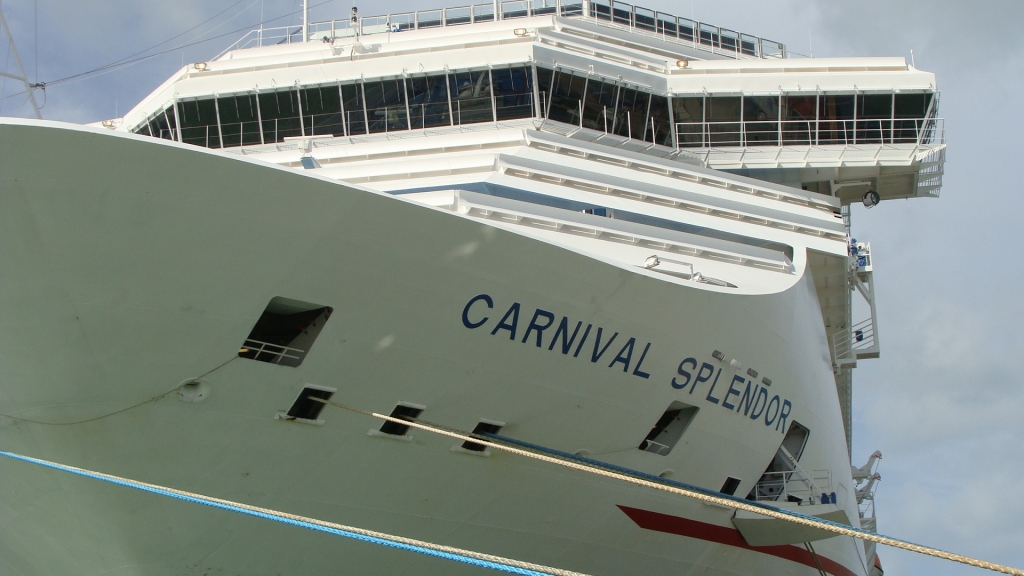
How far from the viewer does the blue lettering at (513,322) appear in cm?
956

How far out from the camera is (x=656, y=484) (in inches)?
304

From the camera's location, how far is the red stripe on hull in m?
11.5

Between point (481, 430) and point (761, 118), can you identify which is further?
point (761, 118)

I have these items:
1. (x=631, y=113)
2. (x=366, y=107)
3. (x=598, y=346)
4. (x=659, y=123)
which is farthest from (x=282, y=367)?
(x=659, y=123)

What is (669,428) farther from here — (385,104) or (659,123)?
(385,104)

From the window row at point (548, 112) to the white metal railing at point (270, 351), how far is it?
7171 mm

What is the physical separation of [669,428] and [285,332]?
194 inches

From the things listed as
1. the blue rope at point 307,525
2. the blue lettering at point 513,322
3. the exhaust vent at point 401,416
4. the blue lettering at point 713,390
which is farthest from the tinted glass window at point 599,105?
the blue rope at point 307,525

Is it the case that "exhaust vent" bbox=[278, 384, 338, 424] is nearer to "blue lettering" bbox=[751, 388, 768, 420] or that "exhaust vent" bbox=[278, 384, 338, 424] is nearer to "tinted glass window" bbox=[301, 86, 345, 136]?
"blue lettering" bbox=[751, 388, 768, 420]

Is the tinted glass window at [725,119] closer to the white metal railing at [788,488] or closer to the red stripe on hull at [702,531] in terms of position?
the white metal railing at [788,488]

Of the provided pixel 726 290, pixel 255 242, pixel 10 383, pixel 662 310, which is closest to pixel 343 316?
pixel 255 242

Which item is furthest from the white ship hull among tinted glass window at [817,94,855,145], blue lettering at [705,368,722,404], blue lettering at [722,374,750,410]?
tinted glass window at [817,94,855,145]

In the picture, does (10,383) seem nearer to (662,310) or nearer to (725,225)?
(662,310)

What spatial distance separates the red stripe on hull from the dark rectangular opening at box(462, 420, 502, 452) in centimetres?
214
